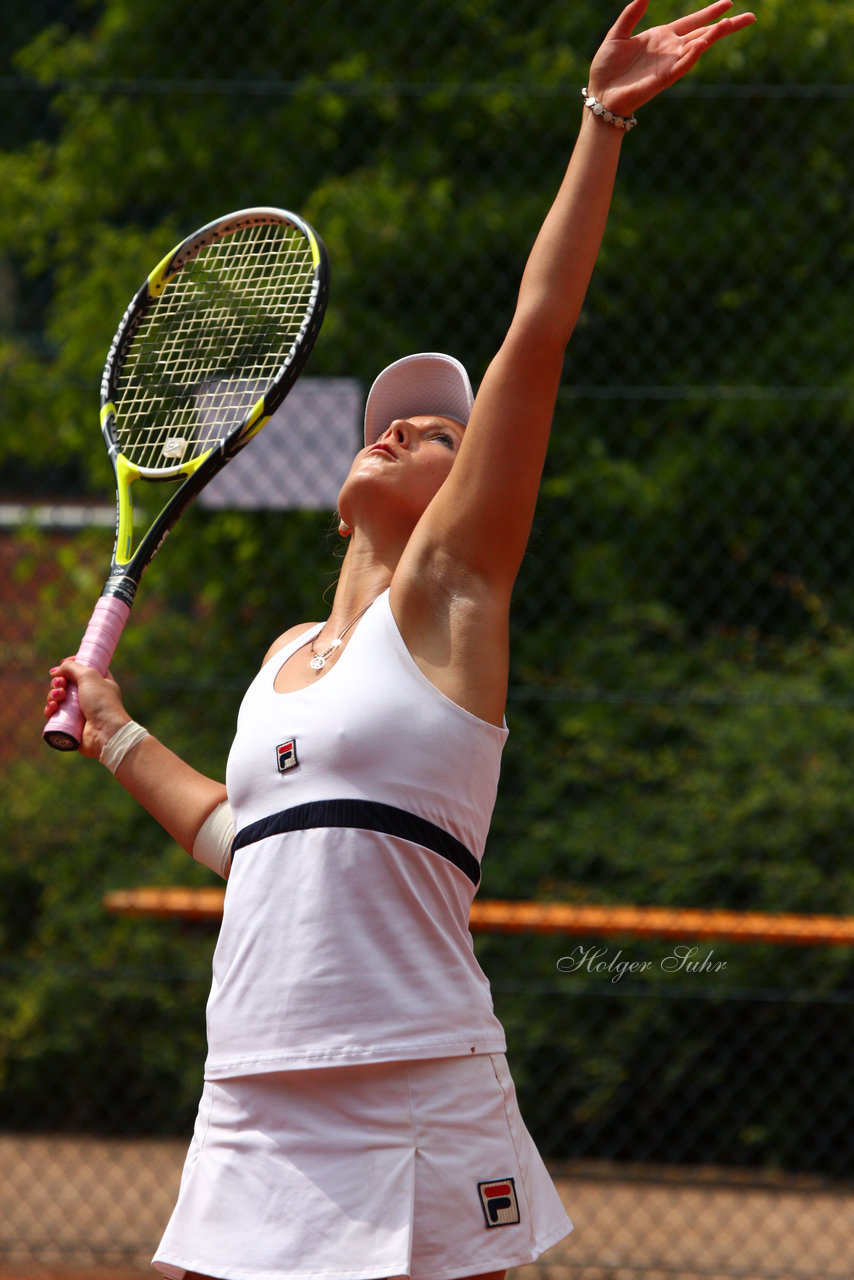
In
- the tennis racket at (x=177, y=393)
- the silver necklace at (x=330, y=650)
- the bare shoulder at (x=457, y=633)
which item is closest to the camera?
the bare shoulder at (x=457, y=633)

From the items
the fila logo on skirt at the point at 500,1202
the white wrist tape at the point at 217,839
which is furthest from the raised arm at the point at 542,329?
the fila logo on skirt at the point at 500,1202

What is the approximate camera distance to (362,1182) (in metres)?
1.33

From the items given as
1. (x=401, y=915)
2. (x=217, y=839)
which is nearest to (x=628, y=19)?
(x=401, y=915)

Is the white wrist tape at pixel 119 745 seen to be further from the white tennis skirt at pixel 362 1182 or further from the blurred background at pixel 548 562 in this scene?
the blurred background at pixel 548 562

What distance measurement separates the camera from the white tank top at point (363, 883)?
1.36 meters

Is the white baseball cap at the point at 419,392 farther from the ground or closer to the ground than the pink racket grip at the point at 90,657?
farther from the ground

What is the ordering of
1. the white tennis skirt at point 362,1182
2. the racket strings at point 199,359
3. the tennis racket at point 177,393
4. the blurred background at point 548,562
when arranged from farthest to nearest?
the blurred background at point 548,562 → the racket strings at point 199,359 → the tennis racket at point 177,393 → the white tennis skirt at point 362,1182

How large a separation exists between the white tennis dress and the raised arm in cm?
15

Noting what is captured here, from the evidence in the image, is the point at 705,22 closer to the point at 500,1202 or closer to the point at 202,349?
the point at 500,1202

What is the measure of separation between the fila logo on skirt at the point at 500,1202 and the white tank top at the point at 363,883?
0.41 feet

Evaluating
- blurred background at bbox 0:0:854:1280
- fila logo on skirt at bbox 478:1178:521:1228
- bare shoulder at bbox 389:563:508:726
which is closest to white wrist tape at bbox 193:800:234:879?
bare shoulder at bbox 389:563:508:726

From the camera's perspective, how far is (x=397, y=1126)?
1.34 metres

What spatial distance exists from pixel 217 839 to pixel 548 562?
264cm

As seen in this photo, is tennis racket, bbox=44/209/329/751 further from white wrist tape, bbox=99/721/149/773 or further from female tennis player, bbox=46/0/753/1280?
female tennis player, bbox=46/0/753/1280
